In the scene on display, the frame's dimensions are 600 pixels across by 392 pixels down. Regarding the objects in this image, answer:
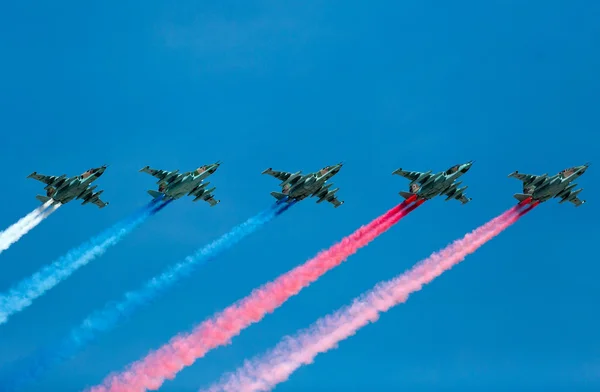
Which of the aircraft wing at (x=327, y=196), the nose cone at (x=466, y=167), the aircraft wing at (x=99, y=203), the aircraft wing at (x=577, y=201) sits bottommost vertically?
the aircraft wing at (x=577, y=201)

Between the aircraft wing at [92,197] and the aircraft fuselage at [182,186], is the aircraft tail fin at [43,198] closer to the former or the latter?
the aircraft wing at [92,197]

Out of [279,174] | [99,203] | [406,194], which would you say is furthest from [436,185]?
[99,203]

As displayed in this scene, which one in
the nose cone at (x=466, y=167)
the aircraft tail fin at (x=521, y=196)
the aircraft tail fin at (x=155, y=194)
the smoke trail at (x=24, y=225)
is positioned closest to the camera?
the smoke trail at (x=24, y=225)

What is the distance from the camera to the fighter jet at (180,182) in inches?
4328

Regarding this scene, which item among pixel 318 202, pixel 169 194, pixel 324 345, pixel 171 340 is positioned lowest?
pixel 324 345

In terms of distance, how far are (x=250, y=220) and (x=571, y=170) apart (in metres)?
38.2

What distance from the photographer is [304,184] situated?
→ 11025 cm

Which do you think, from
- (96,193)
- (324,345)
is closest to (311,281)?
(324,345)

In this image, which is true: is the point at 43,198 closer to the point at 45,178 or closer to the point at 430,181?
A: the point at 45,178

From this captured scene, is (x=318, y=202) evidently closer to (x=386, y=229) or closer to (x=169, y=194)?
(x=386, y=229)

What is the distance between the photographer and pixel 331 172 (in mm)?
111938

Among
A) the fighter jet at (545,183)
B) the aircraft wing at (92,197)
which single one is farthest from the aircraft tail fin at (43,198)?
the fighter jet at (545,183)

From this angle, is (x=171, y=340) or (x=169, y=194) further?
(x=169, y=194)

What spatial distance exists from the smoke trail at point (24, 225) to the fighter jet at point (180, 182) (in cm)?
1166
